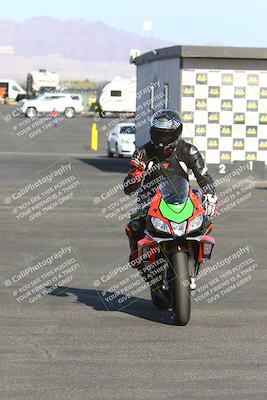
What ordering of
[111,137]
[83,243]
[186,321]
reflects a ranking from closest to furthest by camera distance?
[186,321] < [83,243] < [111,137]

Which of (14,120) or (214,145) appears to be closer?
(214,145)

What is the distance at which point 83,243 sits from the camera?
619 inches

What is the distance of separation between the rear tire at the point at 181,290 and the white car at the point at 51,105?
205 feet

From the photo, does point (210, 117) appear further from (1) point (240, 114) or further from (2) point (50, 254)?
(2) point (50, 254)

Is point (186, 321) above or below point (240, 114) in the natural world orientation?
above

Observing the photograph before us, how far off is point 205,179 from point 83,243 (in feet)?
19.1

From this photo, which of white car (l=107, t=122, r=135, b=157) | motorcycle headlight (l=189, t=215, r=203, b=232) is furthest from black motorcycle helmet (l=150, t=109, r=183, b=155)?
white car (l=107, t=122, r=135, b=157)

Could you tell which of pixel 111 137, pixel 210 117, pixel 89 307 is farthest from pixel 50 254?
pixel 111 137

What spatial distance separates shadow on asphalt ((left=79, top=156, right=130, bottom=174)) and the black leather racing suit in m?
23.2

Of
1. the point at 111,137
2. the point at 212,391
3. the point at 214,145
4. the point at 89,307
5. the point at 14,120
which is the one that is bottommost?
the point at 14,120

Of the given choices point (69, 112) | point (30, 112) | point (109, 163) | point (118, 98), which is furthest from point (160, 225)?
point (118, 98)

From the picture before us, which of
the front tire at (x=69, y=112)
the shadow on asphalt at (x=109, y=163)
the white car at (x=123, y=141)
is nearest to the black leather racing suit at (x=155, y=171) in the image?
the shadow on asphalt at (x=109, y=163)

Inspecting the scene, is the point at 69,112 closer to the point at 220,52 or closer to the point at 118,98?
the point at 118,98

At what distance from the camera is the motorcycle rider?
9.81 m
